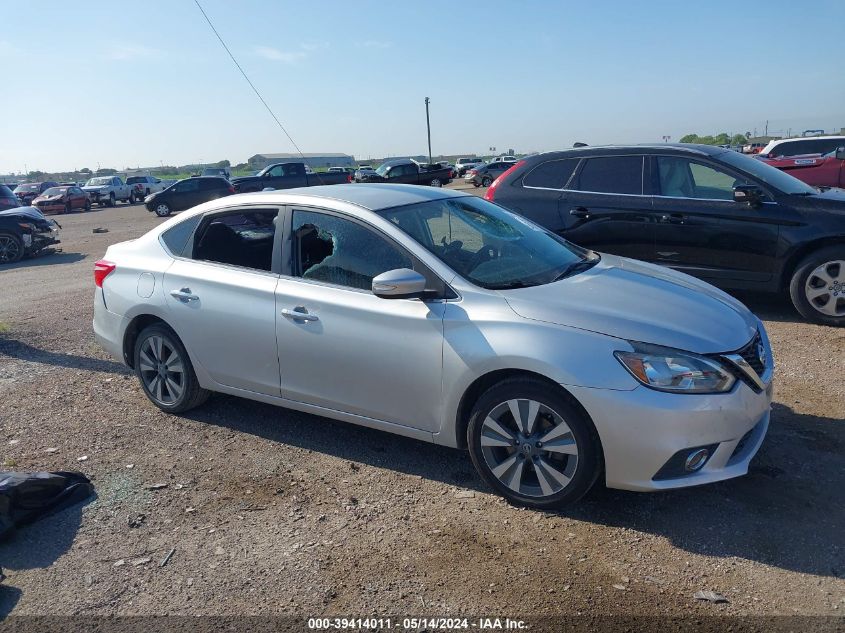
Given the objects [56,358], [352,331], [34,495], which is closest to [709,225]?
[352,331]

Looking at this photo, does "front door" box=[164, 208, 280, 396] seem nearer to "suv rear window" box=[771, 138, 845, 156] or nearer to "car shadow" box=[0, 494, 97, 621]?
"car shadow" box=[0, 494, 97, 621]

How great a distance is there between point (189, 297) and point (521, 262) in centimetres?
227

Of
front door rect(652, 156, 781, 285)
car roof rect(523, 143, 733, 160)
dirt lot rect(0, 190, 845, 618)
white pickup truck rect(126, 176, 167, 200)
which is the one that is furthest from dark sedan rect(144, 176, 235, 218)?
dirt lot rect(0, 190, 845, 618)

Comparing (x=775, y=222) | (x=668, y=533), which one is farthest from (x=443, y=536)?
(x=775, y=222)

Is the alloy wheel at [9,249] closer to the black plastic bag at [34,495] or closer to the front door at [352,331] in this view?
the black plastic bag at [34,495]

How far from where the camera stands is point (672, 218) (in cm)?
752

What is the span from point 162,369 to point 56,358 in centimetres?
244

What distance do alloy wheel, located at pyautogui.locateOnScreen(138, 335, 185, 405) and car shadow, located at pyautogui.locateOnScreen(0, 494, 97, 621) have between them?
4.15ft

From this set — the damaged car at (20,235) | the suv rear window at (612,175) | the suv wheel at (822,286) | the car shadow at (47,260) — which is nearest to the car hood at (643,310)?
the suv wheel at (822,286)

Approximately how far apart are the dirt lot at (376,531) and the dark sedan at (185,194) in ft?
89.6

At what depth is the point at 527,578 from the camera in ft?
10.8

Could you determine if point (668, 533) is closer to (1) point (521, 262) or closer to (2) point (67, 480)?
(1) point (521, 262)

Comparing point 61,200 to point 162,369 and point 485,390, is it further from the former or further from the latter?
point 485,390

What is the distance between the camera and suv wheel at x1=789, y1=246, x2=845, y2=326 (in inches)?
268
